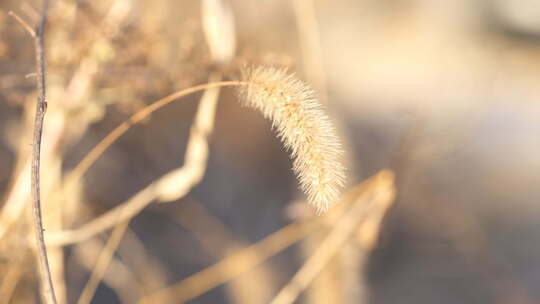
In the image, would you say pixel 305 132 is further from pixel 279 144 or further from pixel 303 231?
pixel 279 144

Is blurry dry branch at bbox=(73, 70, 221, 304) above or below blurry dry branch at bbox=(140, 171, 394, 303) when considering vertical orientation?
above

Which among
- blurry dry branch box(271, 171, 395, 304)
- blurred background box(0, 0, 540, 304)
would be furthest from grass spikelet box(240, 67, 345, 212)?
blurry dry branch box(271, 171, 395, 304)

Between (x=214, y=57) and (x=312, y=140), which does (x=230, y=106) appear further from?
Answer: (x=312, y=140)

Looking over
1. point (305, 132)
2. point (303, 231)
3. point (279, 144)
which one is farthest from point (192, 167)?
point (279, 144)

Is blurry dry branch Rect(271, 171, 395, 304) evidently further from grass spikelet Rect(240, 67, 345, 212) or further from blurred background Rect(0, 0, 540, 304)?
grass spikelet Rect(240, 67, 345, 212)

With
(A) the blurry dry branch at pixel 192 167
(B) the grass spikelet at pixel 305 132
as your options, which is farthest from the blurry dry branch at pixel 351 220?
(B) the grass spikelet at pixel 305 132

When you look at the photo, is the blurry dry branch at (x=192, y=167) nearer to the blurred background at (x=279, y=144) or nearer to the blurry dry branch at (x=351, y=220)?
the blurred background at (x=279, y=144)
